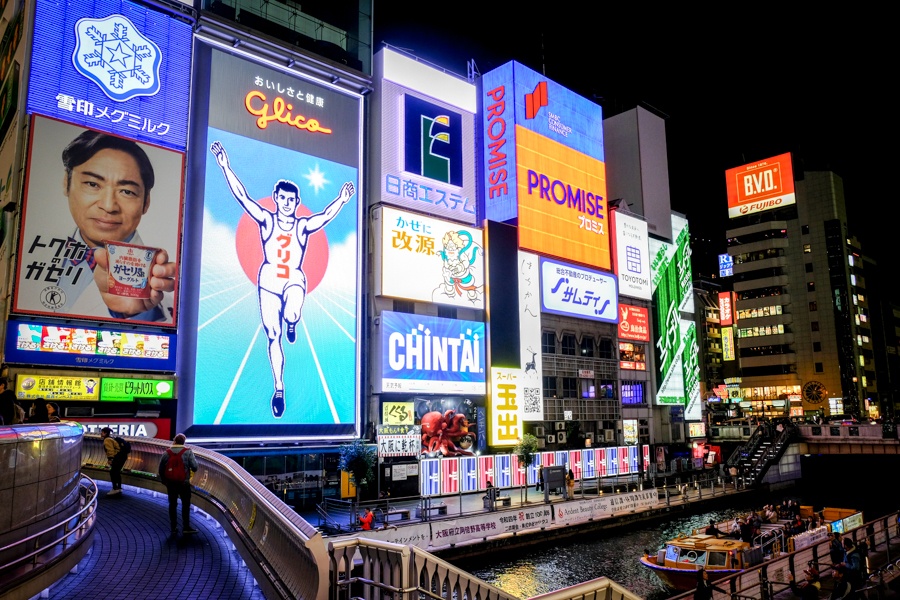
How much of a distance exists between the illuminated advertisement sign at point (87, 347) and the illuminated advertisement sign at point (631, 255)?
4183 cm

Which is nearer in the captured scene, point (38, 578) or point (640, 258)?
point (38, 578)

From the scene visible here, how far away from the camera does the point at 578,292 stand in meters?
58.6

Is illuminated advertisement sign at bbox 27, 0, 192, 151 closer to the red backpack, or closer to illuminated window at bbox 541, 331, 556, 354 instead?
the red backpack

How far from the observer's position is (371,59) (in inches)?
1871

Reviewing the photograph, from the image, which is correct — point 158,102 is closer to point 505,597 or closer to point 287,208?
point 287,208

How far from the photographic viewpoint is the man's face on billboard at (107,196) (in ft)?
109

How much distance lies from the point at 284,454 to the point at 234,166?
16200 mm

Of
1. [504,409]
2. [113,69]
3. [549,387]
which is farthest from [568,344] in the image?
[113,69]

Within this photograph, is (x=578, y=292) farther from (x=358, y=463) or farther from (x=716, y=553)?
(x=716, y=553)

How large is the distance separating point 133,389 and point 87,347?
9.44 ft

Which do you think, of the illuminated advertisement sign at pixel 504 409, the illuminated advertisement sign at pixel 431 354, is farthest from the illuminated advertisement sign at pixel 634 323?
the illuminated advertisement sign at pixel 431 354

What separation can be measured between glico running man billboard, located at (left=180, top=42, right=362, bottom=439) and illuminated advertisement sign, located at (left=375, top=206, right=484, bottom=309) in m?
2.14

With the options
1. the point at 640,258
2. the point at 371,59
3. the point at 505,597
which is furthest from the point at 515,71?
the point at 505,597

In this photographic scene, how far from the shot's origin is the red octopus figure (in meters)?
45.9
